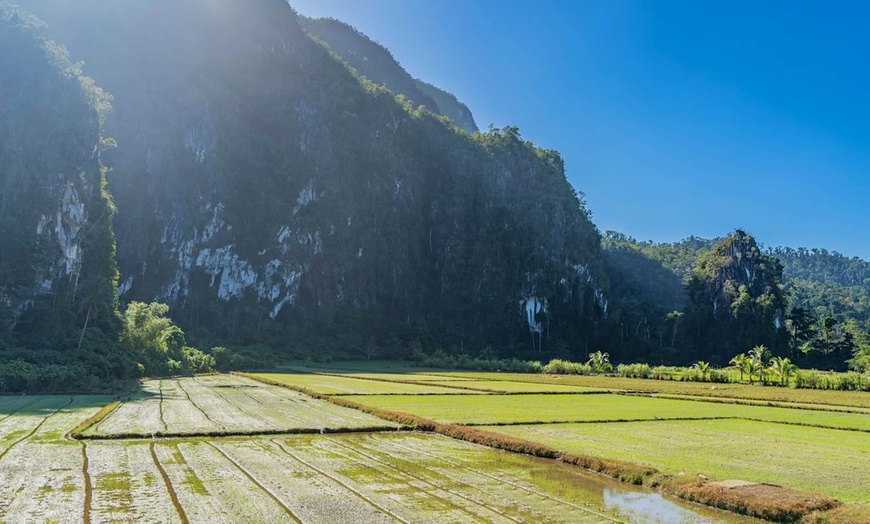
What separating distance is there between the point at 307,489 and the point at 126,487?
11.8 ft

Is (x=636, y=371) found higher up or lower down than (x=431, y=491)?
lower down

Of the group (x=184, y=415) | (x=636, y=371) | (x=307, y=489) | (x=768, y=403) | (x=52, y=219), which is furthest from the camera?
(x=636, y=371)

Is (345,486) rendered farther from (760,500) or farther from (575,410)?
(575,410)

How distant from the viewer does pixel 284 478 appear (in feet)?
42.8

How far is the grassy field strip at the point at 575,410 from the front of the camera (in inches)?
1020

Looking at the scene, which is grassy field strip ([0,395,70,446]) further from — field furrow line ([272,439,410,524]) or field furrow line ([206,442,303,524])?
field furrow line ([272,439,410,524])

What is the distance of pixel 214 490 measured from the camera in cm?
1176

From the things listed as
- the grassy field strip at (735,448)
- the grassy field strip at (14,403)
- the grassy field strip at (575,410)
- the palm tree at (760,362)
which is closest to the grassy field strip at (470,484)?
the grassy field strip at (735,448)

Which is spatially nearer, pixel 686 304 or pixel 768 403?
pixel 768 403

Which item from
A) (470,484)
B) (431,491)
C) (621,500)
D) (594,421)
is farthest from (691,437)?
(431,491)

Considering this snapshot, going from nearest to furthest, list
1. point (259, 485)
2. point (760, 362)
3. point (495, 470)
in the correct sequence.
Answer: point (259, 485), point (495, 470), point (760, 362)

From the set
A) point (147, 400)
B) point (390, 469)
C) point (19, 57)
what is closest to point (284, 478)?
point (390, 469)

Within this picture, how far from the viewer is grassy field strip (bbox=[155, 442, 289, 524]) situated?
10.1m

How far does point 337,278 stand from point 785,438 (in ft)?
325
